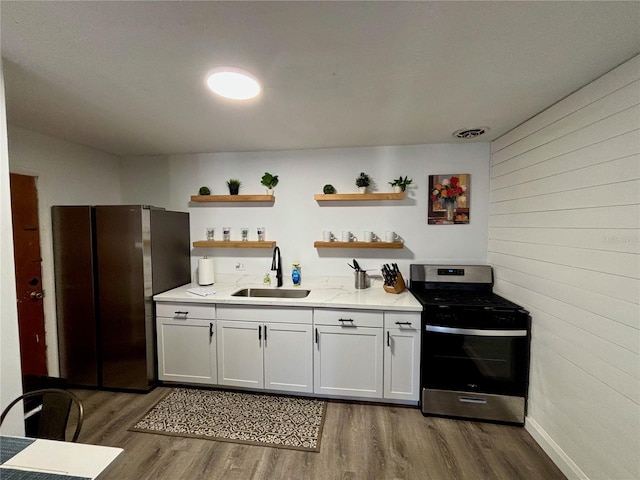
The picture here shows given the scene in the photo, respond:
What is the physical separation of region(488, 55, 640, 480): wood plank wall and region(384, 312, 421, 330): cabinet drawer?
0.84 meters

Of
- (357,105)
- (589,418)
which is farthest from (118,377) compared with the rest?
(589,418)

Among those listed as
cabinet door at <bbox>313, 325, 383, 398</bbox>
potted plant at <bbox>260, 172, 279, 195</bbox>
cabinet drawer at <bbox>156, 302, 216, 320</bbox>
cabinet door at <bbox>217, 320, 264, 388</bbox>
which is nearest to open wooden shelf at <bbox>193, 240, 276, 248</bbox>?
potted plant at <bbox>260, 172, 279, 195</bbox>

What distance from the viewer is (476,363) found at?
208 cm

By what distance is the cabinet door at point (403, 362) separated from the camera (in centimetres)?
221

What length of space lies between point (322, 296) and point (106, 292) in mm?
1987

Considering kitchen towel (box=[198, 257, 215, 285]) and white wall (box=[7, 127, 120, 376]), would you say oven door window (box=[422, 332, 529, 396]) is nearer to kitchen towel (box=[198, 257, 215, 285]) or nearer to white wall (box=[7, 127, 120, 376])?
kitchen towel (box=[198, 257, 215, 285])

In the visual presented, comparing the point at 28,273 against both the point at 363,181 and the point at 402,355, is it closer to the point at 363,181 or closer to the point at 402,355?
the point at 363,181

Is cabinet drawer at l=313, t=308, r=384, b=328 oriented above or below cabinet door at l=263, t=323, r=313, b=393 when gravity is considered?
above

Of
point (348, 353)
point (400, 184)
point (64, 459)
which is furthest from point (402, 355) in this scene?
point (64, 459)

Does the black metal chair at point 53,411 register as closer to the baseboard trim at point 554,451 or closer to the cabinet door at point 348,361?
the cabinet door at point 348,361

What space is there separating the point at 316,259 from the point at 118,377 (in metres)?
2.17

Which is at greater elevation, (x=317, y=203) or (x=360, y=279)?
(x=317, y=203)

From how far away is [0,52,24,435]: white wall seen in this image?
133cm

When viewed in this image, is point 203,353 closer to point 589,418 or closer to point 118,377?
point 118,377
